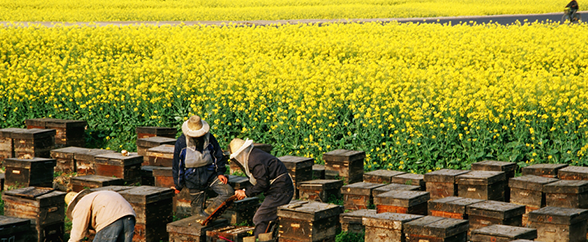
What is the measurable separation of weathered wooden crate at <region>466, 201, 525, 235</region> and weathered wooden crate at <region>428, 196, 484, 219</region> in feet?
0.23

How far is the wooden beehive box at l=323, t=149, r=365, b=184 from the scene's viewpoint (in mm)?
9679

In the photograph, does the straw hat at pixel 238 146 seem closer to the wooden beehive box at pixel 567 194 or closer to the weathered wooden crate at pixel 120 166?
the weathered wooden crate at pixel 120 166

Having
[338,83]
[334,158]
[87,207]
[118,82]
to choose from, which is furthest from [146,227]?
[118,82]

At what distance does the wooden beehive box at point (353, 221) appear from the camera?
7.73 m

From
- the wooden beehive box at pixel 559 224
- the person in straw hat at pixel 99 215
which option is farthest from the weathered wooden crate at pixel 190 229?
the wooden beehive box at pixel 559 224

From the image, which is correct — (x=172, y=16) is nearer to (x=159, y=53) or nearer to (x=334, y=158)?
(x=159, y=53)

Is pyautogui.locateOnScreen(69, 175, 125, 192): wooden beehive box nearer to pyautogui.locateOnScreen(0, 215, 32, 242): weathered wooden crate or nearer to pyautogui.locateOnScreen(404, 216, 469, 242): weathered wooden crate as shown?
pyautogui.locateOnScreen(0, 215, 32, 242): weathered wooden crate

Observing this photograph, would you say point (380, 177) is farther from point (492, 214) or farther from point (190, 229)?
point (190, 229)

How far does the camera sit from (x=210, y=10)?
43719 mm

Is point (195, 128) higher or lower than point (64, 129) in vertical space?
higher

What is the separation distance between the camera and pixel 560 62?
15781 millimetres

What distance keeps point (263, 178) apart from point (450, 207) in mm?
2273

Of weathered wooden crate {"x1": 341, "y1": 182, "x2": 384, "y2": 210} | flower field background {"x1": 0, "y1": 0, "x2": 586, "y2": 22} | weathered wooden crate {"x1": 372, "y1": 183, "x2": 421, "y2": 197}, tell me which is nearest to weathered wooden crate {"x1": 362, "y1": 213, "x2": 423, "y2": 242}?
weathered wooden crate {"x1": 372, "y1": 183, "x2": 421, "y2": 197}

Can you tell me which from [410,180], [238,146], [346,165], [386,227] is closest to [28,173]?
[238,146]
